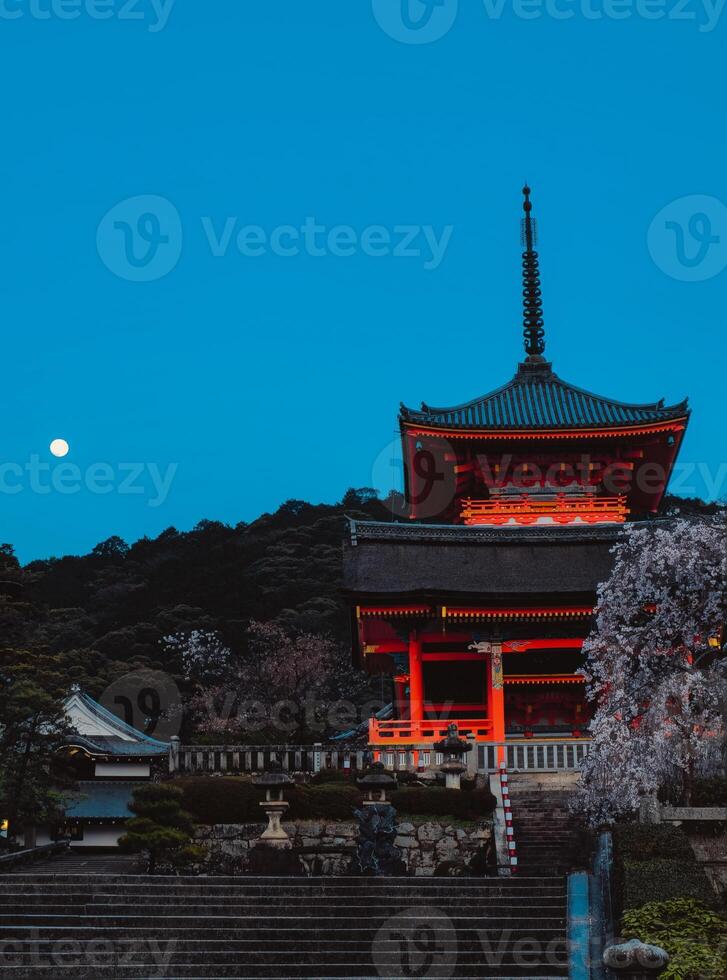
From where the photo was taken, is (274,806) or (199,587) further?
(199,587)

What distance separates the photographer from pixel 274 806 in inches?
989

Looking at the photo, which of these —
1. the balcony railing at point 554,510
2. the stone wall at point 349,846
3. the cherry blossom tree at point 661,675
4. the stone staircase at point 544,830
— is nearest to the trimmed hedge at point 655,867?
the cherry blossom tree at point 661,675

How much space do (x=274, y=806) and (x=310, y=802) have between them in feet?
3.36

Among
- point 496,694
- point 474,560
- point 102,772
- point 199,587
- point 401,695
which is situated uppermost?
point 199,587

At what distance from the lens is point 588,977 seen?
17516mm

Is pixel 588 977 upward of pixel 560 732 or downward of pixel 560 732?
downward

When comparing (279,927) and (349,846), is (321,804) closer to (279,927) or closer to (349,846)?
(349,846)

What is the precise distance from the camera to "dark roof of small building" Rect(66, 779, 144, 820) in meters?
47.1

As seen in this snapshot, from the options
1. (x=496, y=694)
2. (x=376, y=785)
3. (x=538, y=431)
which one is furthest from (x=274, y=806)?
(x=538, y=431)

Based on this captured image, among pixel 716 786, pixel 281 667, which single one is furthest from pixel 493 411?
pixel 716 786

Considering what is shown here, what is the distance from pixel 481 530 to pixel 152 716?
32463 millimetres

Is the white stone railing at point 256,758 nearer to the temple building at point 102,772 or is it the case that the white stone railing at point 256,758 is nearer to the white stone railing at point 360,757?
the white stone railing at point 360,757

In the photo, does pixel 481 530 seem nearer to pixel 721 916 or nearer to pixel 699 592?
pixel 699 592

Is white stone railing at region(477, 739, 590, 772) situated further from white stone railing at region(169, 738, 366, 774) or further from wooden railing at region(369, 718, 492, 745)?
white stone railing at region(169, 738, 366, 774)
